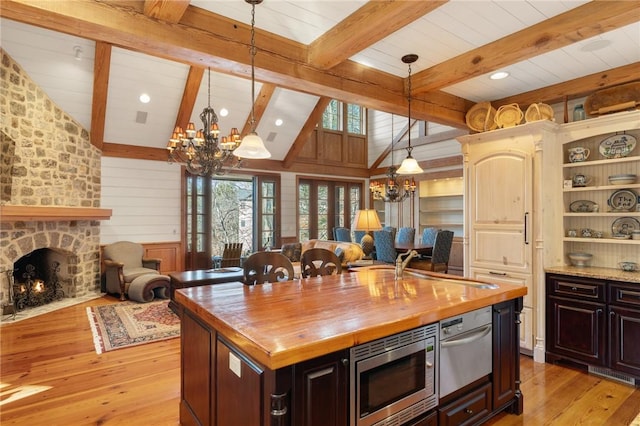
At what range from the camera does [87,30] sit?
7.48ft

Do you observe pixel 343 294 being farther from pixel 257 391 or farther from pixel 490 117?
pixel 490 117

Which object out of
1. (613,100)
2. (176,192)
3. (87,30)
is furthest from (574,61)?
(176,192)

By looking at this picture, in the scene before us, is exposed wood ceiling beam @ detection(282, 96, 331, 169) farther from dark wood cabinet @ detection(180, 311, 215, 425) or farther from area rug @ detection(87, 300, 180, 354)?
dark wood cabinet @ detection(180, 311, 215, 425)

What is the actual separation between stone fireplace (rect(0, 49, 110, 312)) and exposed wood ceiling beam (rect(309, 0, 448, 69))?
176 inches

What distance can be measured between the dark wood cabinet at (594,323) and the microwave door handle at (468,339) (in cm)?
155

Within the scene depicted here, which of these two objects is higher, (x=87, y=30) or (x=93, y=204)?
(x=87, y=30)

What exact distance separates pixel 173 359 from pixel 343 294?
2191 millimetres

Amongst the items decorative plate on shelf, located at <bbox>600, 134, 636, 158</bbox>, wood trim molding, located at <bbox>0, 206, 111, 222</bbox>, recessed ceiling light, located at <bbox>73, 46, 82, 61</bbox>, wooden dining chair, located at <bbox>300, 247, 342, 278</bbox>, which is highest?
recessed ceiling light, located at <bbox>73, 46, 82, 61</bbox>

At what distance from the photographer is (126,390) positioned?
9.35ft

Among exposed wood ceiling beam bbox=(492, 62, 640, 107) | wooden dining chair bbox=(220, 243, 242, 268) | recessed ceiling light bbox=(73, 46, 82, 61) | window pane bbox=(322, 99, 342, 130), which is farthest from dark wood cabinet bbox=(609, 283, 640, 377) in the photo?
window pane bbox=(322, 99, 342, 130)

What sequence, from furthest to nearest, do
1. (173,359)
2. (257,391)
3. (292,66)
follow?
(173,359) < (292,66) < (257,391)

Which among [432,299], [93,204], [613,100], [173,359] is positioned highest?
[613,100]

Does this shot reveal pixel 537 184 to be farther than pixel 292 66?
Yes

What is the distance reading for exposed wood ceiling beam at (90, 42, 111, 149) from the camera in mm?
5193
